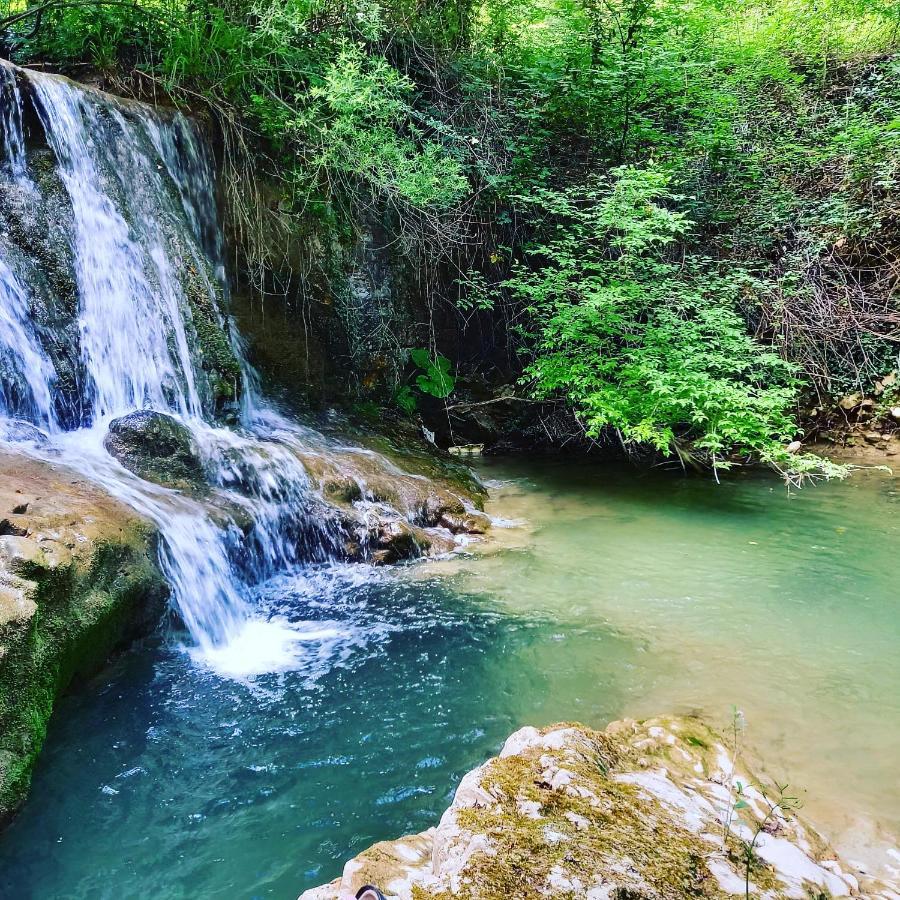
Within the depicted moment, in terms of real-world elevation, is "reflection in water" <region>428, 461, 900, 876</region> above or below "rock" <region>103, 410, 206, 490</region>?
below

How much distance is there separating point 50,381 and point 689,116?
9107 mm

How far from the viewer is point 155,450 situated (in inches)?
219

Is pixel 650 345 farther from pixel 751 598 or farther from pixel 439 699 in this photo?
pixel 439 699

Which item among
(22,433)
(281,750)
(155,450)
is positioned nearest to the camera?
(281,750)

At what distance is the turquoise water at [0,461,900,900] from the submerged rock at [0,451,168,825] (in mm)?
226

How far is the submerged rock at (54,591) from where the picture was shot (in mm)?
2844

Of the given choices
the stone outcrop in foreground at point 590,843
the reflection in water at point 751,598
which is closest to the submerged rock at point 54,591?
the stone outcrop in foreground at point 590,843

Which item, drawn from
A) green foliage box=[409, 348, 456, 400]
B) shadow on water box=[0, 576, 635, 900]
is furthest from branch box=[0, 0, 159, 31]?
shadow on water box=[0, 576, 635, 900]

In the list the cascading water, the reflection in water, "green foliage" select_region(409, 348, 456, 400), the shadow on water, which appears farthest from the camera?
"green foliage" select_region(409, 348, 456, 400)

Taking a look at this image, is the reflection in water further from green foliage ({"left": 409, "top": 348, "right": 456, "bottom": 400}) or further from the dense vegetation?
green foliage ({"left": 409, "top": 348, "right": 456, "bottom": 400})

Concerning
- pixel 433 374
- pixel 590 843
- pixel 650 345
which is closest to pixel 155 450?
pixel 433 374

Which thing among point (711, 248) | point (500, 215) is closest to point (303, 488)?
point (500, 215)

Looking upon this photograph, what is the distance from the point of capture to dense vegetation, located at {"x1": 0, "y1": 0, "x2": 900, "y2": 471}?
7.27 meters

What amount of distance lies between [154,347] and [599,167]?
630cm
